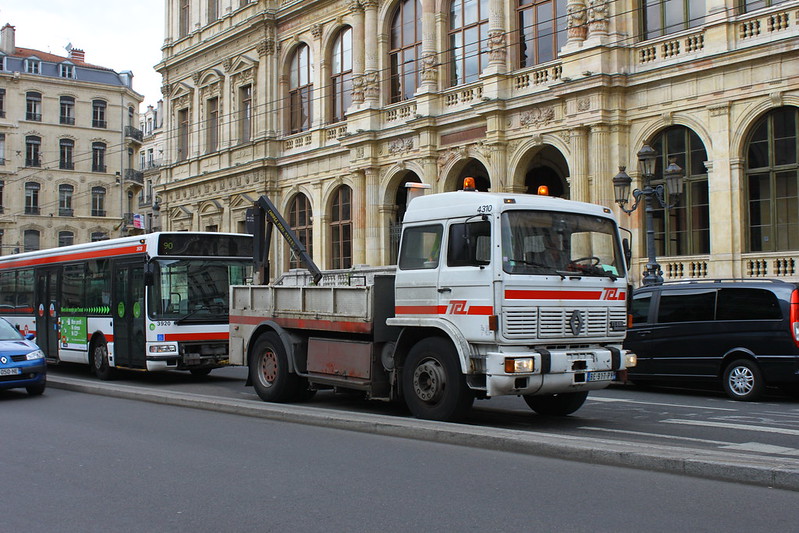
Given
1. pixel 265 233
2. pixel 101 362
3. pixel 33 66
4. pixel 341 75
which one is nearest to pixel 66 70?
pixel 33 66

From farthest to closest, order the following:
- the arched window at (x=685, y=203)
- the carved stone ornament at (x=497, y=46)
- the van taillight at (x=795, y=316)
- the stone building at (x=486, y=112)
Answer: the carved stone ornament at (x=497, y=46) < the arched window at (x=685, y=203) < the stone building at (x=486, y=112) < the van taillight at (x=795, y=316)

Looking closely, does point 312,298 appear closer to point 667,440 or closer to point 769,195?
point 667,440

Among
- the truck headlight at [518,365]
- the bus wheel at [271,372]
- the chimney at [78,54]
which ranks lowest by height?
the bus wheel at [271,372]

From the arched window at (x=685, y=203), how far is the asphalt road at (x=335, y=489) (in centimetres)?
1544

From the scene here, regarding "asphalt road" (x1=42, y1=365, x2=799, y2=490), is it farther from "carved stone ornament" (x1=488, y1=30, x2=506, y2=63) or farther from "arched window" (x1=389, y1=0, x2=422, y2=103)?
"arched window" (x1=389, y1=0, x2=422, y2=103)

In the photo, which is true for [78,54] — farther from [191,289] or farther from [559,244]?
[559,244]

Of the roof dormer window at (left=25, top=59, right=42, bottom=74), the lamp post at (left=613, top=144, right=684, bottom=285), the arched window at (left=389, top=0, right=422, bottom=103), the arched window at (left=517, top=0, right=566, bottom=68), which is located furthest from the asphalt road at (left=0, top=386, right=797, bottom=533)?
the roof dormer window at (left=25, top=59, right=42, bottom=74)

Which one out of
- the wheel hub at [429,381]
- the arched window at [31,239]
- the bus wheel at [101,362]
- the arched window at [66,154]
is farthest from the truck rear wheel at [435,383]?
the arched window at [66,154]

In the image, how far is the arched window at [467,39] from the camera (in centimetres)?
2852

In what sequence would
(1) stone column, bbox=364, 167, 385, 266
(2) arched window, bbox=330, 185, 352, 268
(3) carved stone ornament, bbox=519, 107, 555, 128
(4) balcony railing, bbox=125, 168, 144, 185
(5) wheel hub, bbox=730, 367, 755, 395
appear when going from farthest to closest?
(4) balcony railing, bbox=125, 168, 144, 185, (2) arched window, bbox=330, 185, 352, 268, (1) stone column, bbox=364, 167, 385, 266, (3) carved stone ornament, bbox=519, 107, 555, 128, (5) wheel hub, bbox=730, 367, 755, 395

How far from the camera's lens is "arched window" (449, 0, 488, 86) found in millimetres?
28516

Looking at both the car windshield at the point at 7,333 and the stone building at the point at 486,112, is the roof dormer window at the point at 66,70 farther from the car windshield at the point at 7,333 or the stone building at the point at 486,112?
the car windshield at the point at 7,333

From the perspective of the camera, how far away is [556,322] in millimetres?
9859

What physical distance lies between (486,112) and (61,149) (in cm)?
5085
